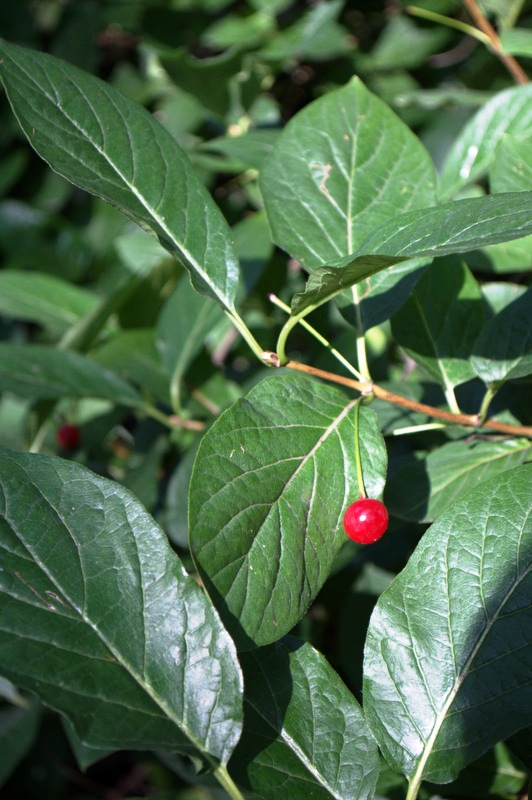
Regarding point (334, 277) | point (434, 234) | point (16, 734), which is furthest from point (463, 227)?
point (16, 734)

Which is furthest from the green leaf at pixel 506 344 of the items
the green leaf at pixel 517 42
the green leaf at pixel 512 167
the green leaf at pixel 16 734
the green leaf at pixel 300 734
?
the green leaf at pixel 16 734

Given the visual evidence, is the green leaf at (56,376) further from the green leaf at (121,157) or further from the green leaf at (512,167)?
the green leaf at (512,167)

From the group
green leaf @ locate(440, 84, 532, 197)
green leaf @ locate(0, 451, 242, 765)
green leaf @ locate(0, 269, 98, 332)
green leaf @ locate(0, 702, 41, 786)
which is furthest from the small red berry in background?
green leaf @ locate(0, 451, 242, 765)

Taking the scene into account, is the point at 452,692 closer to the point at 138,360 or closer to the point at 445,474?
the point at 445,474

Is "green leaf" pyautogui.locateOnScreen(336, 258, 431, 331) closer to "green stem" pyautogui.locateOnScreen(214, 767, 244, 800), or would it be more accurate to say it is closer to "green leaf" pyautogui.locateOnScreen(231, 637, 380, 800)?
"green leaf" pyautogui.locateOnScreen(231, 637, 380, 800)

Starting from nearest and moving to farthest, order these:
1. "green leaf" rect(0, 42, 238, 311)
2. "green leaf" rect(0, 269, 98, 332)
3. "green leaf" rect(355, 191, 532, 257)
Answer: "green leaf" rect(355, 191, 532, 257) → "green leaf" rect(0, 42, 238, 311) → "green leaf" rect(0, 269, 98, 332)

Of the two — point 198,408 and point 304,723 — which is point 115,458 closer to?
point 198,408
